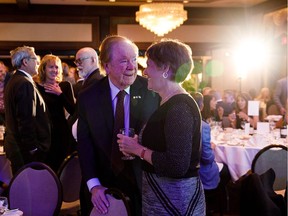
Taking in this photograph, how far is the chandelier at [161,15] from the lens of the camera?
7567 millimetres

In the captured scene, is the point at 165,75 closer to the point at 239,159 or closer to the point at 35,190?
the point at 35,190

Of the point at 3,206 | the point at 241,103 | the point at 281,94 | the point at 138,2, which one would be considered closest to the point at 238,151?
the point at 241,103

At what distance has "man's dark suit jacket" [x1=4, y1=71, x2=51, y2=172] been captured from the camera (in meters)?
3.97

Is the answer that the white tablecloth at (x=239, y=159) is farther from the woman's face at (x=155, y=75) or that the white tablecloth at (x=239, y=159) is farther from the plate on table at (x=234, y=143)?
the woman's face at (x=155, y=75)

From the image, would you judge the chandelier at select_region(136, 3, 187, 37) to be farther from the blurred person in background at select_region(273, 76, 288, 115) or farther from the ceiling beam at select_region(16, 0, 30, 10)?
the blurred person in background at select_region(273, 76, 288, 115)

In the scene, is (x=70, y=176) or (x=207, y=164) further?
(x=207, y=164)

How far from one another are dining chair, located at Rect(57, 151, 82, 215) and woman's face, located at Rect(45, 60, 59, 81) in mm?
1089

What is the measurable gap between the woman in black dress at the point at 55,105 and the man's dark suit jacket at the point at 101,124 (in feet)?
6.56

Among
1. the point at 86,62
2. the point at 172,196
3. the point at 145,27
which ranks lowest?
the point at 172,196

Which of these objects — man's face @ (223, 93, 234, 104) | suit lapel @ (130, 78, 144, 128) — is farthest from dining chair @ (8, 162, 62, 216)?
man's face @ (223, 93, 234, 104)

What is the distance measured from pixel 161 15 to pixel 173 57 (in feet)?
18.6

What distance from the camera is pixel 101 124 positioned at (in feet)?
8.18

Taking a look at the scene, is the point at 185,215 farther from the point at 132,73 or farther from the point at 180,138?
the point at 132,73

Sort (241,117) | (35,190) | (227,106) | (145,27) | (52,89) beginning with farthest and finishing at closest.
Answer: (145,27)
(227,106)
(241,117)
(52,89)
(35,190)
